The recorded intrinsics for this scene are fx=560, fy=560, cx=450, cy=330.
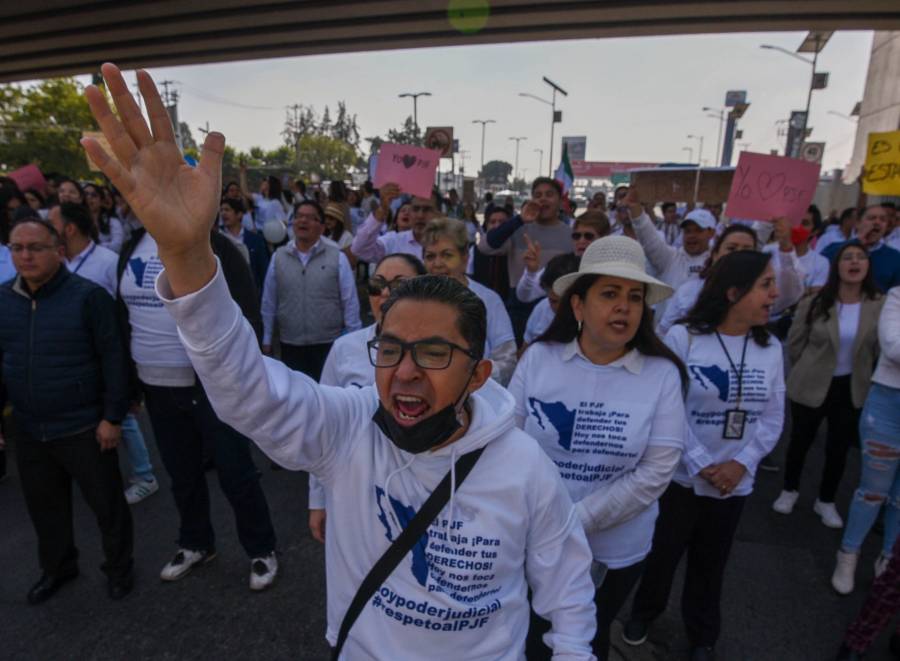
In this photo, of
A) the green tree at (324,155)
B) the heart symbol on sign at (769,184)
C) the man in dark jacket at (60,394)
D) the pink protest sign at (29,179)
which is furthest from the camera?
the green tree at (324,155)

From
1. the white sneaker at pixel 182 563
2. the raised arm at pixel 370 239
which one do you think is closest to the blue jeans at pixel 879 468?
the white sneaker at pixel 182 563

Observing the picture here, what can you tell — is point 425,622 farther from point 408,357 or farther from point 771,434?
point 771,434

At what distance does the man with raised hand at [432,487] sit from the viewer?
1.31 metres

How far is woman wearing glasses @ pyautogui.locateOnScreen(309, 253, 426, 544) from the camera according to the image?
2.35 m

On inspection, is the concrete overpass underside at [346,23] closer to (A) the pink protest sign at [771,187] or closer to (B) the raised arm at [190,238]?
(A) the pink protest sign at [771,187]

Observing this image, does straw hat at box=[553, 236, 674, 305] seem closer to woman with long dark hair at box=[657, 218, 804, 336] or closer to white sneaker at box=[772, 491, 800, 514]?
woman with long dark hair at box=[657, 218, 804, 336]

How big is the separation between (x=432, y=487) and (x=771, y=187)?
407 centimetres

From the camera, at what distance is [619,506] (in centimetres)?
199

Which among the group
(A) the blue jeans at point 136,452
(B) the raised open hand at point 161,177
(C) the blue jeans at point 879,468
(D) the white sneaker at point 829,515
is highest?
(B) the raised open hand at point 161,177

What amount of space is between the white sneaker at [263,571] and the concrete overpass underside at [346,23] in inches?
457

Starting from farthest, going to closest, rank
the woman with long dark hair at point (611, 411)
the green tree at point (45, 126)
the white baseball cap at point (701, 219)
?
the green tree at point (45, 126) → the white baseball cap at point (701, 219) → the woman with long dark hair at point (611, 411)

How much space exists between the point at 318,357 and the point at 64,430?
6.44ft

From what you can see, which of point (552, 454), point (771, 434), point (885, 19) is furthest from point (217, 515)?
point (885, 19)

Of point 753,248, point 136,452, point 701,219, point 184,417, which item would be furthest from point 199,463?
point 701,219
